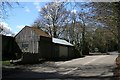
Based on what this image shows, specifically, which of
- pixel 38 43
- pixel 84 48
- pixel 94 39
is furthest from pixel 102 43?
pixel 38 43

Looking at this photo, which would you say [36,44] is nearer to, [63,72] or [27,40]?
[27,40]

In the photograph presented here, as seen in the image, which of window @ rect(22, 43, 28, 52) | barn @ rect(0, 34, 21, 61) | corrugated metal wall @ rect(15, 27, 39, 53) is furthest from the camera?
window @ rect(22, 43, 28, 52)

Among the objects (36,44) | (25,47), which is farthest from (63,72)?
(25,47)

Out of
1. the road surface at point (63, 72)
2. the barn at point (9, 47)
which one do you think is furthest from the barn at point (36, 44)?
the road surface at point (63, 72)

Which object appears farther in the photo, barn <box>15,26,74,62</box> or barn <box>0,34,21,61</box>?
barn <box>15,26,74,62</box>

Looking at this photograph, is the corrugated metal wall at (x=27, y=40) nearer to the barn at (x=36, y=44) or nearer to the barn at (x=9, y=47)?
the barn at (x=36, y=44)

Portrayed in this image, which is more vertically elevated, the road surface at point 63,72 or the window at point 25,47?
the window at point 25,47

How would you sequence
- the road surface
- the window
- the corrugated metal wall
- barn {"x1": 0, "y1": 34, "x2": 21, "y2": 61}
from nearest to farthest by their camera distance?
the road surface < barn {"x1": 0, "y1": 34, "x2": 21, "y2": 61} < the corrugated metal wall < the window

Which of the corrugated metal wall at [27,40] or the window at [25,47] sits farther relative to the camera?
the window at [25,47]

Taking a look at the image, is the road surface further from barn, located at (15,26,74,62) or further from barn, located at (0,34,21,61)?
barn, located at (15,26,74,62)

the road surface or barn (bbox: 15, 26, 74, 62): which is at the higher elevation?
barn (bbox: 15, 26, 74, 62)

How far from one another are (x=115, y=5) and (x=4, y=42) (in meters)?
30.9

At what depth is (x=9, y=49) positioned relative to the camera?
156ft

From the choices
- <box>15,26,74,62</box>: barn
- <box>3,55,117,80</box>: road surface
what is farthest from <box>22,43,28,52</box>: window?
<box>3,55,117,80</box>: road surface
